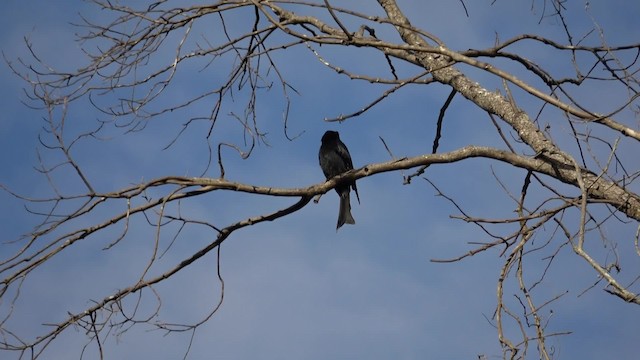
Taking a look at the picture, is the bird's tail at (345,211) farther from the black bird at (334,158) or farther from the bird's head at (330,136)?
the bird's head at (330,136)

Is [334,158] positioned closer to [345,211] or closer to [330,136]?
[330,136]

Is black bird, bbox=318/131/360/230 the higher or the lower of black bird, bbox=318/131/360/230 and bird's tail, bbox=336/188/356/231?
the higher

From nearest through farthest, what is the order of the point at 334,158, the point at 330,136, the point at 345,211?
1. the point at 345,211
2. the point at 334,158
3. the point at 330,136

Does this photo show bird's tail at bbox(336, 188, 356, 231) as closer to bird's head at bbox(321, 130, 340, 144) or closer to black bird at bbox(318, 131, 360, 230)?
black bird at bbox(318, 131, 360, 230)

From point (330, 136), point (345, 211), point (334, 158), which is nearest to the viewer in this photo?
point (345, 211)

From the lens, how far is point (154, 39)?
15.5 feet

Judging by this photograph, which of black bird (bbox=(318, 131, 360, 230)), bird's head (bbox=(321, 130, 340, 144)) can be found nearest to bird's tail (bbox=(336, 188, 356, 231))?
black bird (bbox=(318, 131, 360, 230))

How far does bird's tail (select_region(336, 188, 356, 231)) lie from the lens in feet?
20.2

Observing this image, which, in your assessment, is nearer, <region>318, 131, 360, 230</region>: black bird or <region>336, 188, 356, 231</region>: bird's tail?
<region>336, 188, 356, 231</region>: bird's tail

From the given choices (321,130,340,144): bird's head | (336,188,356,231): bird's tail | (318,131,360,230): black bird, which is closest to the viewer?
(336,188,356,231): bird's tail

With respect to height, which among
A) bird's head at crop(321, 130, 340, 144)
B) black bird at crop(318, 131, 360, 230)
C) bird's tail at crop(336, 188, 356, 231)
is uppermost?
bird's head at crop(321, 130, 340, 144)

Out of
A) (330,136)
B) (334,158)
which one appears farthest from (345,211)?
(330,136)

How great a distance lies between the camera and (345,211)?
6238 mm

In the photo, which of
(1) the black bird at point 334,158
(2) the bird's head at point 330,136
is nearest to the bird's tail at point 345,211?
(1) the black bird at point 334,158
